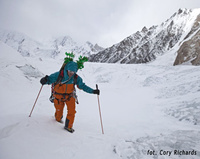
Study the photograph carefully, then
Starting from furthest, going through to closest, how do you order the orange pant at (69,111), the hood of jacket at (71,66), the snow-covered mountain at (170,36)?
1. the snow-covered mountain at (170,36)
2. the hood of jacket at (71,66)
3. the orange pant at (69,111)

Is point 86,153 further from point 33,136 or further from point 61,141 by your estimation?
point 33,136

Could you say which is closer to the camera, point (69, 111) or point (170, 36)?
point (69, 111)

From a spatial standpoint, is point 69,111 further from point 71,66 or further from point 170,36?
point 170,36

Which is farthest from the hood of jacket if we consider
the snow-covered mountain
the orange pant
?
the snow-covered mountain

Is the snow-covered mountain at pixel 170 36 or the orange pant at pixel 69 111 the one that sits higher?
the snow-covered mountain at pixel 170 36

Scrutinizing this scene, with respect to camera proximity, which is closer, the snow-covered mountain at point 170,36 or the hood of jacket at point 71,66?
the hood of jacket at point 71,66

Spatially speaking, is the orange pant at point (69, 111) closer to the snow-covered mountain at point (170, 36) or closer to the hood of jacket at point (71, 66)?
the hood of jacket at point (71, 66)

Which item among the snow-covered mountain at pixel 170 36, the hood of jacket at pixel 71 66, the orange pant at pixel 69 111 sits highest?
the snow-covered mountain at pixel 170 36

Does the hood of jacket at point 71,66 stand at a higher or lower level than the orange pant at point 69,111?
higher

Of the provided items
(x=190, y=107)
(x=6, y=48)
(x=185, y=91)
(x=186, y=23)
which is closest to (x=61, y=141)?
(x=190, y=107)

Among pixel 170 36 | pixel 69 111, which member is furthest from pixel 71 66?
pixel 170 36

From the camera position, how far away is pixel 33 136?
8.39ft

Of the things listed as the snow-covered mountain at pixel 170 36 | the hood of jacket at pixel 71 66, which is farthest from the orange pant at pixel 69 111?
the snow-covered mountain at pixel 170 36

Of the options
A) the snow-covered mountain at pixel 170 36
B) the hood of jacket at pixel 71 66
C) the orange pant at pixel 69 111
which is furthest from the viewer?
the snow-covered mountain at pixel 170 36
